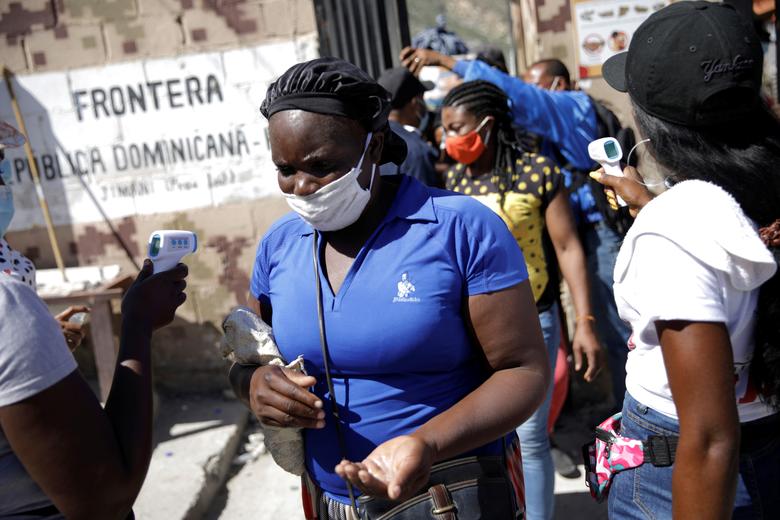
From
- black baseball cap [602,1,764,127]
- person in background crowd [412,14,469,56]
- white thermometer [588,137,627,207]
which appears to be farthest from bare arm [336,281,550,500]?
person in background crowd [412,14,469,56]

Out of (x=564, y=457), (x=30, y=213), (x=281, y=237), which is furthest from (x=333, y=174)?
(x=30, y=213)

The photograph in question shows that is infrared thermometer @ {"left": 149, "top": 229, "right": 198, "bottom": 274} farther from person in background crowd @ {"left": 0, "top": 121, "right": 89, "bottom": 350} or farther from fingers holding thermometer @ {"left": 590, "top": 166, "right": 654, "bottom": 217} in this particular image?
fingers holding thermometer @ {"left": 590, "top": 166, "right": 654, "bottom": 217}

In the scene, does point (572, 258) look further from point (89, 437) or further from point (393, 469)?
point (89, 437)

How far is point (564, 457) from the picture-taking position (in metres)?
3.83

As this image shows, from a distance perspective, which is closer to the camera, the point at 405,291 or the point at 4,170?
the point at 405,291

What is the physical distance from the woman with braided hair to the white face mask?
1349 mm

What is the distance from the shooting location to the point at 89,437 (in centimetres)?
130

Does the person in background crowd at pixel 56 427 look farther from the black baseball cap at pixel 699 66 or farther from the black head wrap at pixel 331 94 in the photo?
the black baseball cap at pixel 699 66

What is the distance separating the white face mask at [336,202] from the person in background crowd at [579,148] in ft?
5.98

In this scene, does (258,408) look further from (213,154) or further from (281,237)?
(213,154)

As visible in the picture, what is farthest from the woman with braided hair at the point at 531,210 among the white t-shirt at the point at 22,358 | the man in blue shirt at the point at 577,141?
the white t-shirt at the point at 22,358

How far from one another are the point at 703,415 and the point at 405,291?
2.22ft

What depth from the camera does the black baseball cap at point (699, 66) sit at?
127cm

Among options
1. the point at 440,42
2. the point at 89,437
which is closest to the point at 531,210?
the point at 89,437
